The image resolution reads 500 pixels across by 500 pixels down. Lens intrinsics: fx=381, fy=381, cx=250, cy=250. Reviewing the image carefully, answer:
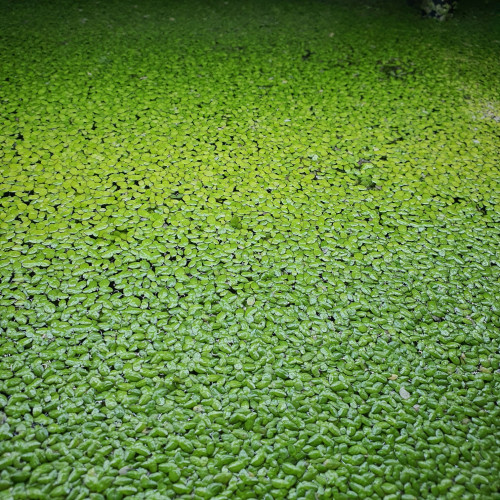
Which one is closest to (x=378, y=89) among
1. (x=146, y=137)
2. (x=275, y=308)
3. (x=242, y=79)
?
(x=242, y=79)

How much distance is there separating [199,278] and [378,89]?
6.69ft

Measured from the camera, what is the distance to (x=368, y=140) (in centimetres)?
232

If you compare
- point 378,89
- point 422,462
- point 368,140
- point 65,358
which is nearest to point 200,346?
point 65,358

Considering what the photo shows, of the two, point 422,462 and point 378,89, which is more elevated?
point 378,89

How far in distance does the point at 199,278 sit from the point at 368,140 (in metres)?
1.41

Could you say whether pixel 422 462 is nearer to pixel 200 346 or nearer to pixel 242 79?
pixel 200 346

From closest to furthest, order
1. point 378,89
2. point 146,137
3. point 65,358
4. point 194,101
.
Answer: point 65,358 → point 146,137 → point 194,101 → point 378,89

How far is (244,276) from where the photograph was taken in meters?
1.64

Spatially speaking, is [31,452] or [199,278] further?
[199,278]

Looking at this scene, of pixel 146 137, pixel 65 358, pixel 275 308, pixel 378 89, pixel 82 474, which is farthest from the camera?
pixel 378 89

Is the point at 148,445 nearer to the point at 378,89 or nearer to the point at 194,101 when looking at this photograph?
the point at 194,101

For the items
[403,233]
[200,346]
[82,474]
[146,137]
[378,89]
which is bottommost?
[82,474]

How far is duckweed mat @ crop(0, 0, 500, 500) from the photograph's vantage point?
1192 millimetres

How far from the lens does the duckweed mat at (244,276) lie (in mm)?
1192
